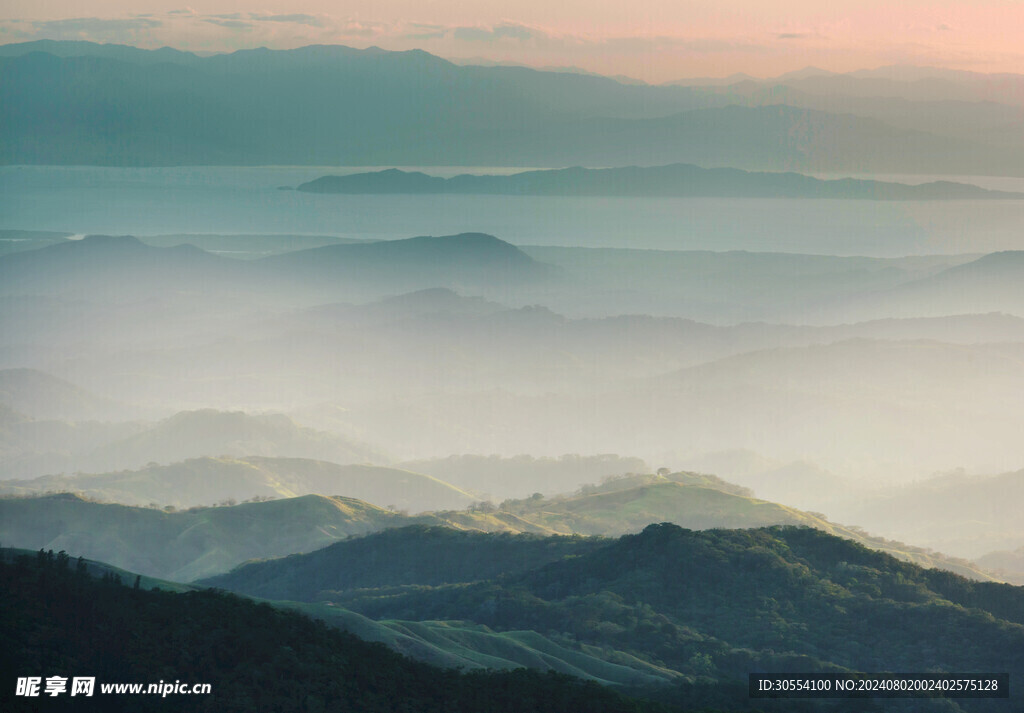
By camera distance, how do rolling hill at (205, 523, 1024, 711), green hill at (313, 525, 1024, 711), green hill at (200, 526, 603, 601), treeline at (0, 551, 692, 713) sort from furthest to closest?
green hill at (200, 526, 603, 601), green hill at (313, 525, 1024, 711), rolling hill at (205, 523, 1024, 711), treeline at (0, 551, 692, 713)

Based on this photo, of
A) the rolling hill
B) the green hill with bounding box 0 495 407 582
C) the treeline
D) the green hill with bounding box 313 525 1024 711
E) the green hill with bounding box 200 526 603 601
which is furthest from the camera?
the green hill with bounding box 0 495 407 582

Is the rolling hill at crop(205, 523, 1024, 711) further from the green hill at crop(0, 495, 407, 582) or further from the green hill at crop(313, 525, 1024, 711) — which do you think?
the green hill at crop(0, 495, 407, 582)

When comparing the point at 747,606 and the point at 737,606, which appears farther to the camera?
the point at 737,606

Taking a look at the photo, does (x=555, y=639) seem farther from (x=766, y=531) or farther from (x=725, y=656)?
(x=766, y=531)

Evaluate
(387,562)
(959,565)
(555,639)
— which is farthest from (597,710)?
(959,565)

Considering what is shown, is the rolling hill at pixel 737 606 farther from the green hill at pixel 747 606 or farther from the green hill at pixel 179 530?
the green hill at pixel 179 530

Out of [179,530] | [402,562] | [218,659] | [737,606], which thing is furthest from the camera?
[179,530]

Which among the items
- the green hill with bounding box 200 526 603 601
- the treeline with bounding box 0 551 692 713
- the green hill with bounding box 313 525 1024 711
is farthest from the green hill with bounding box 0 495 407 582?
the treeline with bounding box 0 551 692 713

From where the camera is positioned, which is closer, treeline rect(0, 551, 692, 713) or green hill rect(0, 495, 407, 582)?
treeline rect(0, 551, 692, 713)

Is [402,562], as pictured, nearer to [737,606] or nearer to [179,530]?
[737,606]

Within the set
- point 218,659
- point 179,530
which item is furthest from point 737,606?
point 179,530

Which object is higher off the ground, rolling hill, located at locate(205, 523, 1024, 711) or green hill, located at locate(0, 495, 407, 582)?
green hill, located at locate(0, 495, 407, 582)

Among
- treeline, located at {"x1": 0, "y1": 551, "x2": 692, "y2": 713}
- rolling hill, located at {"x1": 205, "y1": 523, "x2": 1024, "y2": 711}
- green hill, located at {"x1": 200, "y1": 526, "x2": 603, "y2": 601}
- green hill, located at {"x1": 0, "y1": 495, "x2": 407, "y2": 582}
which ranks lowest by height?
treeline, located at {"x1": 0, "y1": 551, "x2": 692, "y2": 713}
